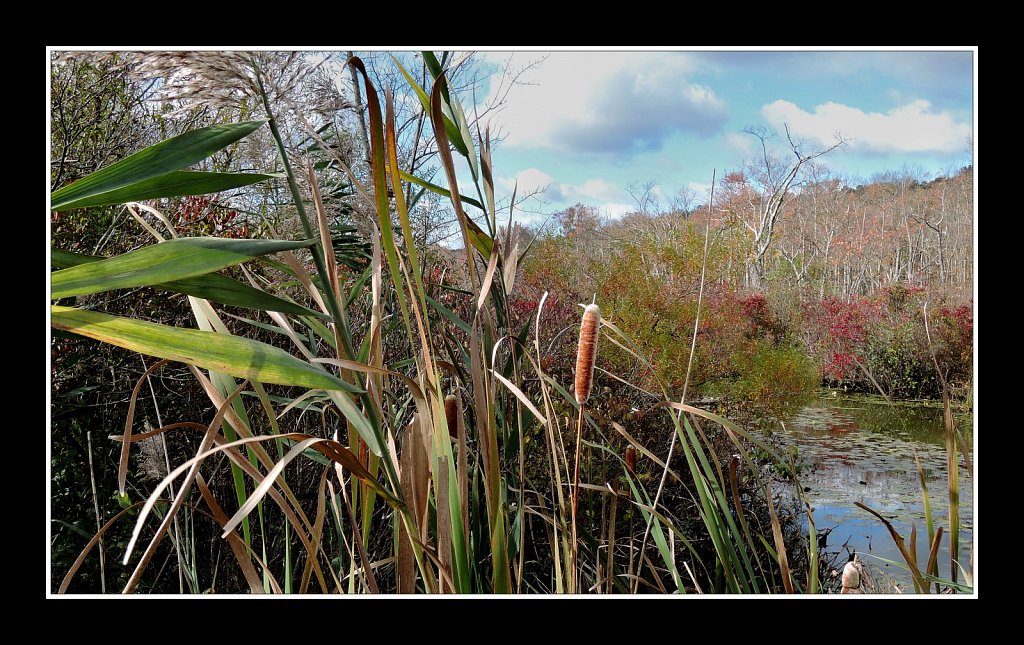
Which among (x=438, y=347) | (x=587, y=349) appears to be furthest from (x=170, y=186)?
(x=438, y=347)

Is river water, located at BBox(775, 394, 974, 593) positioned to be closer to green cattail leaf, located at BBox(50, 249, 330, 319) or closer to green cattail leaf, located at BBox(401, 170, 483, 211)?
green cattail leaf, located at BBox(401, 170, 483, 211)

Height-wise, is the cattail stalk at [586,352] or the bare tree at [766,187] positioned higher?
the bare tree at [766,187]

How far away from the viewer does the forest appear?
445mm

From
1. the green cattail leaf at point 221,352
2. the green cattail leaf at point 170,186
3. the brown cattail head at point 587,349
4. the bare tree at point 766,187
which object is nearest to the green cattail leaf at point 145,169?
the green cattail leaf at point 170,186

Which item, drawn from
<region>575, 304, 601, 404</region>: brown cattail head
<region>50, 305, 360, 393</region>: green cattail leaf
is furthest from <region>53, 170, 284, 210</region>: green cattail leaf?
<region>575, 304, 601, 404</region>: brown cattail head

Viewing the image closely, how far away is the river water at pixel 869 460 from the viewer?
2447 millimetres

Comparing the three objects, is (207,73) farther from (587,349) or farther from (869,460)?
(869,460)

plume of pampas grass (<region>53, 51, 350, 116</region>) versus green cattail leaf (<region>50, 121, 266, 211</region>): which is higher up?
plume of pampas grass (<region>53, 51, 350, 116</region>)

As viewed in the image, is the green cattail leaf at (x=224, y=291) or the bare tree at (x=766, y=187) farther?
the bare tree at (x=766, y=187)

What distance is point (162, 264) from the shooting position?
1.27ft

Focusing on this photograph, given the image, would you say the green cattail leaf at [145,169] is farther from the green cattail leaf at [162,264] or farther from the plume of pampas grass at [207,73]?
the plume of pampas grass at [207,73]

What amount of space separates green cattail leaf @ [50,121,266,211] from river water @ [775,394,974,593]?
2.50 metres
